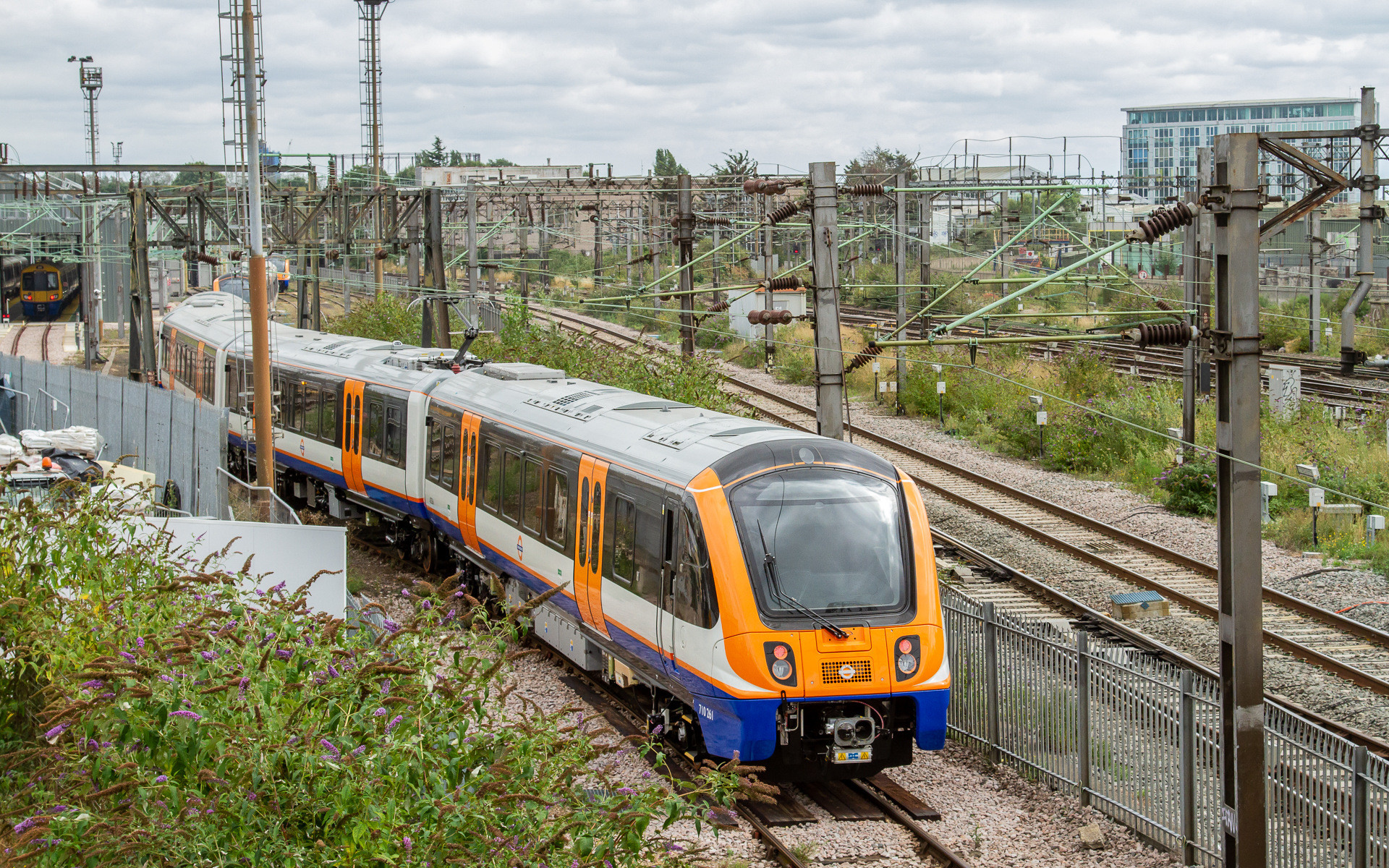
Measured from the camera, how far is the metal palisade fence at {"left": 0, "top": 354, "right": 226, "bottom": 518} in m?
17.8

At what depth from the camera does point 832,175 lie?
1491cm

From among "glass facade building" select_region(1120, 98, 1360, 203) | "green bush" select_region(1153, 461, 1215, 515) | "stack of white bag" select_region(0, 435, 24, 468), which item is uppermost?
"glass facade building" select_region(1120, 98, 1360, 203)

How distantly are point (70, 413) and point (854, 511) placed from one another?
19.7 metres

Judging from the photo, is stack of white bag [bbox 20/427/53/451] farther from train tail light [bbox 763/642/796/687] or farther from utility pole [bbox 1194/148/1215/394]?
utility pole [bbox 1194/148/1215/394]

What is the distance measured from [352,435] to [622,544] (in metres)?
10.3

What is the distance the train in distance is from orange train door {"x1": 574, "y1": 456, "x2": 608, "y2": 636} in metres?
0.03

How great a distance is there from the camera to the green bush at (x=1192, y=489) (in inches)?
861

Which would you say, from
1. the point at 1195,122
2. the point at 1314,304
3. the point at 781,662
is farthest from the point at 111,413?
the point at 1195,122

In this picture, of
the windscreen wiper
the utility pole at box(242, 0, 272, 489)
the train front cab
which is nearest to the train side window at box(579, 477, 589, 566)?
the train front cab

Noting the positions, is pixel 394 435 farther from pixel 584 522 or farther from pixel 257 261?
pixel 584 522

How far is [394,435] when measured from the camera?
62.8 ft

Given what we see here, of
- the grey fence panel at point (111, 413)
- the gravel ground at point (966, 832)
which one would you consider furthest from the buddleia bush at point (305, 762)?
the grey fence panel at point (111, 413)

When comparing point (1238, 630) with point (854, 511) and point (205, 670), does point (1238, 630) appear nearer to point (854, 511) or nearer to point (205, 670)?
point (854, 511)

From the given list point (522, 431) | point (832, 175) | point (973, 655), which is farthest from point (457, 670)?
point (832, 175)
